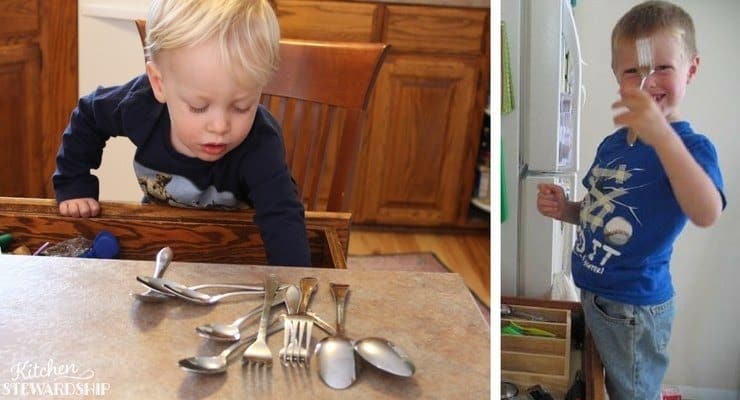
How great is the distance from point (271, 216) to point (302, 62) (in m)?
0.25

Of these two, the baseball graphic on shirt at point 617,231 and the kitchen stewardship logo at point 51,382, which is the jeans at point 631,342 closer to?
the baseball graphic on shirt at point 617,231

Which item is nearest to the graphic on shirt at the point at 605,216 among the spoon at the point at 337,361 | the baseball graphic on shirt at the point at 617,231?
the baseball graphic on shirt at the point at 617,231

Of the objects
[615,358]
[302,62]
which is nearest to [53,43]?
[302,62]

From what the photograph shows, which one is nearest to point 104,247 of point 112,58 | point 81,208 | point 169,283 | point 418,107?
point 81,208

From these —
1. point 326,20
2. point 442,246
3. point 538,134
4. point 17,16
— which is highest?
point 326,20

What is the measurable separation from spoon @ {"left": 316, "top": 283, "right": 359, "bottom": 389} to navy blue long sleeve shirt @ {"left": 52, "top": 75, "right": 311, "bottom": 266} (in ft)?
0.52

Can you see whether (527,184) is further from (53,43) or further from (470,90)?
(470,90)

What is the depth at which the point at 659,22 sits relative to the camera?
0.25m

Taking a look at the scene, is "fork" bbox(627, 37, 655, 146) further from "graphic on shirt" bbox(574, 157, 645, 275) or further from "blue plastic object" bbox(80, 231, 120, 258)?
"blue plastic object" bbox(80, 231, 120, 258)

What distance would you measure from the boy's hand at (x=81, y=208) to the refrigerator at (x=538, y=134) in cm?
28

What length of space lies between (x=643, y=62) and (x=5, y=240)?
40cm

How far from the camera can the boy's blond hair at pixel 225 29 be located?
412mm

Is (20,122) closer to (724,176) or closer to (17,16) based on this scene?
(17,16)

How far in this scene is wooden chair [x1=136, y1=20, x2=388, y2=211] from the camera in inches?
25.7
